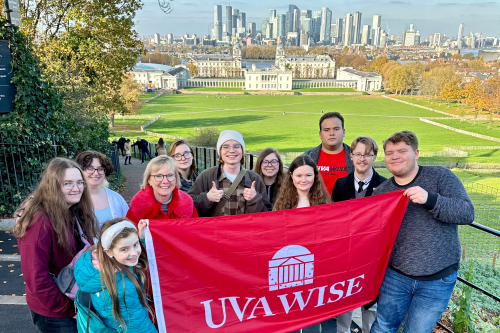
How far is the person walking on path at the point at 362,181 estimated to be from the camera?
3.47 meters

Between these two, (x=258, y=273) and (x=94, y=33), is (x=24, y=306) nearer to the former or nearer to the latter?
(x=258, y=273)

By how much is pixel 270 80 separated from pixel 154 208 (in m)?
136

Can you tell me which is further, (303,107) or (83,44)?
(303,107)

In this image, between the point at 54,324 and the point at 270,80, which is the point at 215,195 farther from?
the point at 270,80

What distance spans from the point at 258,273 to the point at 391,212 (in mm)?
1186

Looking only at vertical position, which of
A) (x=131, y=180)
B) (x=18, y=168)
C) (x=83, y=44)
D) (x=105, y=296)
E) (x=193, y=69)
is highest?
(x=193, y=69)

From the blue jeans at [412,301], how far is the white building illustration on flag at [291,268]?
0.63 metres

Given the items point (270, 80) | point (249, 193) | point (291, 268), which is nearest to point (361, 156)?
point (249, 193)

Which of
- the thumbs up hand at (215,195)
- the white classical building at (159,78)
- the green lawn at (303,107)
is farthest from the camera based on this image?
the white classical building at (159,78)

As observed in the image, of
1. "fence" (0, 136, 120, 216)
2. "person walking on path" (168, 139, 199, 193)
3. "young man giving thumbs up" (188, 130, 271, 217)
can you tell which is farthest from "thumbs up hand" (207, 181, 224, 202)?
"fence" (0, 136, 120, 216)

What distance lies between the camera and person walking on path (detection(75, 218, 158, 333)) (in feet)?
7.57

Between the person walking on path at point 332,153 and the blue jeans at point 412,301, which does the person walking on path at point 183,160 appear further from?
the blue jeans at point 412,301

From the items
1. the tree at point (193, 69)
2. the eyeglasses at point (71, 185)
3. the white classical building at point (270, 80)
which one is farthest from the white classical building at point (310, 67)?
the eyeglasses at point (71, 185)

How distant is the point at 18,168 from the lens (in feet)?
21.6
